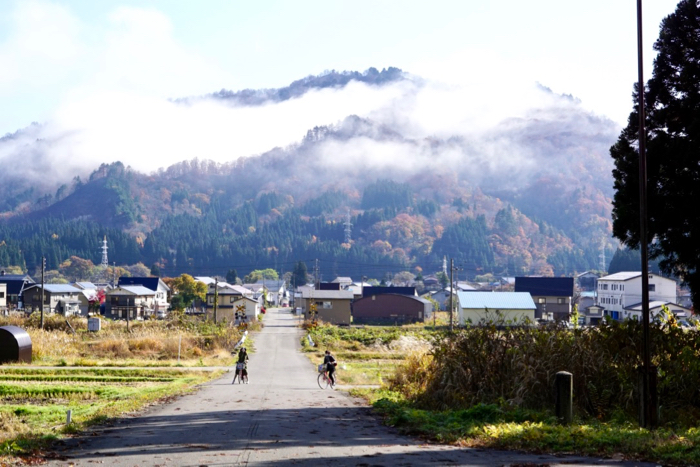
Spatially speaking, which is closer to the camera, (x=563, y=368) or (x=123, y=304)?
(x=563, y=368)

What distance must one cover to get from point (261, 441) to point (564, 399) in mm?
4948

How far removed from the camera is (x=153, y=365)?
3509 centimetres

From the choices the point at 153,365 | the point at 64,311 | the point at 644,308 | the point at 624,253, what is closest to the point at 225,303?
the point at 64,311

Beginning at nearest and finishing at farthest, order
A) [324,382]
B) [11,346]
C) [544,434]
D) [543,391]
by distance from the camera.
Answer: [544,434] < [543,391] < [324,382] < [11,346]

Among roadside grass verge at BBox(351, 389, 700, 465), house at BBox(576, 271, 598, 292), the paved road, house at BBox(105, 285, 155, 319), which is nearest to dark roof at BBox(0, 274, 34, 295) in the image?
house at BBox(105, 285, 155, 319)

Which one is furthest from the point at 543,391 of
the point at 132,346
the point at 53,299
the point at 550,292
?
the point at 550,292

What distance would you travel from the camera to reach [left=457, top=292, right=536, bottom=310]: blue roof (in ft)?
223

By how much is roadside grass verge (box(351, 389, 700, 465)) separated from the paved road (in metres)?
0.47

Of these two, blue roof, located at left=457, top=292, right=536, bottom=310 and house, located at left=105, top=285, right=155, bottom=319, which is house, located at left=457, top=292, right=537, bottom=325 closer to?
blue roof, located at left=457, top=292, right=536, bottom=310

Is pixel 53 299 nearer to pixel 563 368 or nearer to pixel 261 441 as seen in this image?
pixel 563 368

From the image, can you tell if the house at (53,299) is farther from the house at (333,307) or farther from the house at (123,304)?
the house at (333,307)

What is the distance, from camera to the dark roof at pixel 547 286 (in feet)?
306

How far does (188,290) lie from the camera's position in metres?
99.2

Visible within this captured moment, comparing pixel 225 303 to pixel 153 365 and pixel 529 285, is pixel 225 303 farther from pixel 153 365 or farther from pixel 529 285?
pixel 153 365
